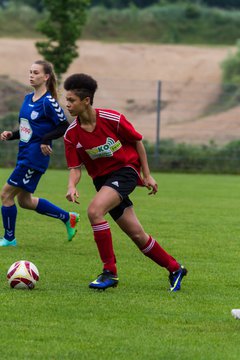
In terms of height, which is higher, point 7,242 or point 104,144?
point 104,144

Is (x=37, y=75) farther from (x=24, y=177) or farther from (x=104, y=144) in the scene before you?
(x=104, y=144)

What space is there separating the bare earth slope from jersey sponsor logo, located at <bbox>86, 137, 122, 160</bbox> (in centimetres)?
2333

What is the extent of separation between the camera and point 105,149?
7590mm

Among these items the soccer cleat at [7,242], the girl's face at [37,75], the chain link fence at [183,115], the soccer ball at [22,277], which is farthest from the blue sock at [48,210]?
the chain link fence at [183,115]

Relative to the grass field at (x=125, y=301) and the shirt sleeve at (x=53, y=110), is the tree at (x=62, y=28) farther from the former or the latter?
the shirt sleeve at (x=53, y=110)

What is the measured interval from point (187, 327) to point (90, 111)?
2069 millimetres

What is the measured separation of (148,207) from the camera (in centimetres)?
1505

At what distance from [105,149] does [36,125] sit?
103 inches

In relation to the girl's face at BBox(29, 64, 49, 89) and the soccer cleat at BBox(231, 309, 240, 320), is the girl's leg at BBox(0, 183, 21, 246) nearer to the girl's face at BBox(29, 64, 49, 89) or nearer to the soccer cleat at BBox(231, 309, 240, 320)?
the girl's face at BBox(29, 64, 49, 89)

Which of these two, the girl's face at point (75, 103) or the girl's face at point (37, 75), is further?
the girl's face at point (37, 75)

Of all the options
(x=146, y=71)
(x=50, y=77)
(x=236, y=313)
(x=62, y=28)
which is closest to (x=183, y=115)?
(x=62, y=28)

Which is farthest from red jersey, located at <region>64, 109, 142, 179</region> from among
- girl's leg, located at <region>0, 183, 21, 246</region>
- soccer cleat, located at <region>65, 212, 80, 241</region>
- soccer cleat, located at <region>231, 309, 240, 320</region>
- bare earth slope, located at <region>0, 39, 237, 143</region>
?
bare earth slope, located at <region>0, 39, 237, 143</region>

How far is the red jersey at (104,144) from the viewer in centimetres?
757

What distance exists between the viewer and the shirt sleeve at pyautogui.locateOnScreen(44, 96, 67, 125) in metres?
9.95
